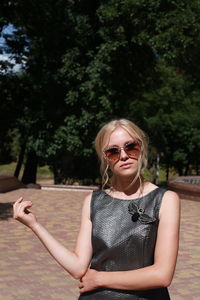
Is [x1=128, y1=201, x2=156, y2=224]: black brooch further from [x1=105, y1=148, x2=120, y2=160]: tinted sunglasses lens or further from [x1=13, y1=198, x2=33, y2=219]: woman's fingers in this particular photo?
[x1=13, y1=198, x2=33, y2=219]: woman's fingers

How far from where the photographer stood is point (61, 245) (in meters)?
1.99

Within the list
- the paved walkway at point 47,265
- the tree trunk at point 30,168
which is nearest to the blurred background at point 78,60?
the tree trunk at point 30,168

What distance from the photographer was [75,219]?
1195 centimetres

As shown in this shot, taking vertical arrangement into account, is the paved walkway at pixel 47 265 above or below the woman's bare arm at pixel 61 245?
below

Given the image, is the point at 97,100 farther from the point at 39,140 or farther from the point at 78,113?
the point at 39,140

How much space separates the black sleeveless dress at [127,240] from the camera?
1.89 m

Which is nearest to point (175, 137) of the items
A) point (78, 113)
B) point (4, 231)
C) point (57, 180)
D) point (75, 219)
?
point (57, 180)

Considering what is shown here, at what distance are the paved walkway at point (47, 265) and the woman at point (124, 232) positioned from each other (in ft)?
11.5

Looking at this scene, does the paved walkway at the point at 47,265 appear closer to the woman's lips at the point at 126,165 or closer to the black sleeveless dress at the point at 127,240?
the black sleeveless dress at the point at 127,240

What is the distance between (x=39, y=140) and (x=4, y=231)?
39.1 ft

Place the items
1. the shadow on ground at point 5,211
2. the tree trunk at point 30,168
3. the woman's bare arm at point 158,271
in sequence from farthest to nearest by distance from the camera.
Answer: the tree trunk at point 30,168 → the shadow on ground at point 5,211 → the woman's bare arm at point 158,271

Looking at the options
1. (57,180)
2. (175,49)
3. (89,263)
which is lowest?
(57,180)

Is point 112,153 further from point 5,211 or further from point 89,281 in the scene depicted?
point 5,211

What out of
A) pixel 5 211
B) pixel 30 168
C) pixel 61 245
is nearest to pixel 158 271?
pixel 61 245
